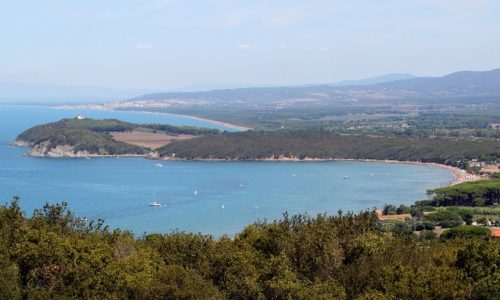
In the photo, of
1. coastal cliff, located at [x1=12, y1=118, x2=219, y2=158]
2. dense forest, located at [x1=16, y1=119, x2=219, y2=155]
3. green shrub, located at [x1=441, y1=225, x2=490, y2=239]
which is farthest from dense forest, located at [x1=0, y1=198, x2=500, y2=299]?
dense forest, located at [x1=16, y1=119, x2=219, y2=155]

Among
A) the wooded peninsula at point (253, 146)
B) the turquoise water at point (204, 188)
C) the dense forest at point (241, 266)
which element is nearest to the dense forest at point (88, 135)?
the wooded peninsula at point (253, 146)

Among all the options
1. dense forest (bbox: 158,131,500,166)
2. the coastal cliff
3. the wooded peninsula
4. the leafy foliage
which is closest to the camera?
the leafy foliage

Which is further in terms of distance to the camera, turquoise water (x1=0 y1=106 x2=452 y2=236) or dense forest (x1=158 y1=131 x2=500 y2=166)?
dense forest (x1=158 y1=131 x2=500 y2=166)

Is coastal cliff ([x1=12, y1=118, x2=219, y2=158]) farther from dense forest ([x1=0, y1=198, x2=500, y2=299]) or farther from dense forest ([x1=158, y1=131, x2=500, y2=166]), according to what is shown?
dense forest ([x1=0, y1=198, x2=500, y2=299])

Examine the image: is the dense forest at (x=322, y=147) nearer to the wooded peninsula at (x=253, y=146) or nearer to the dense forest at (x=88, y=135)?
the wooded peninsula at (x=253, y=146)

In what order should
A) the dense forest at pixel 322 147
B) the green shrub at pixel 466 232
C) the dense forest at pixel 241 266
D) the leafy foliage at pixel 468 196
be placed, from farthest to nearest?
the dense forest at pixel 322 147, the leafy foliage at pixel 468 196, the green shrub at pixel 466 232, the dense forest at pixel 241 266
